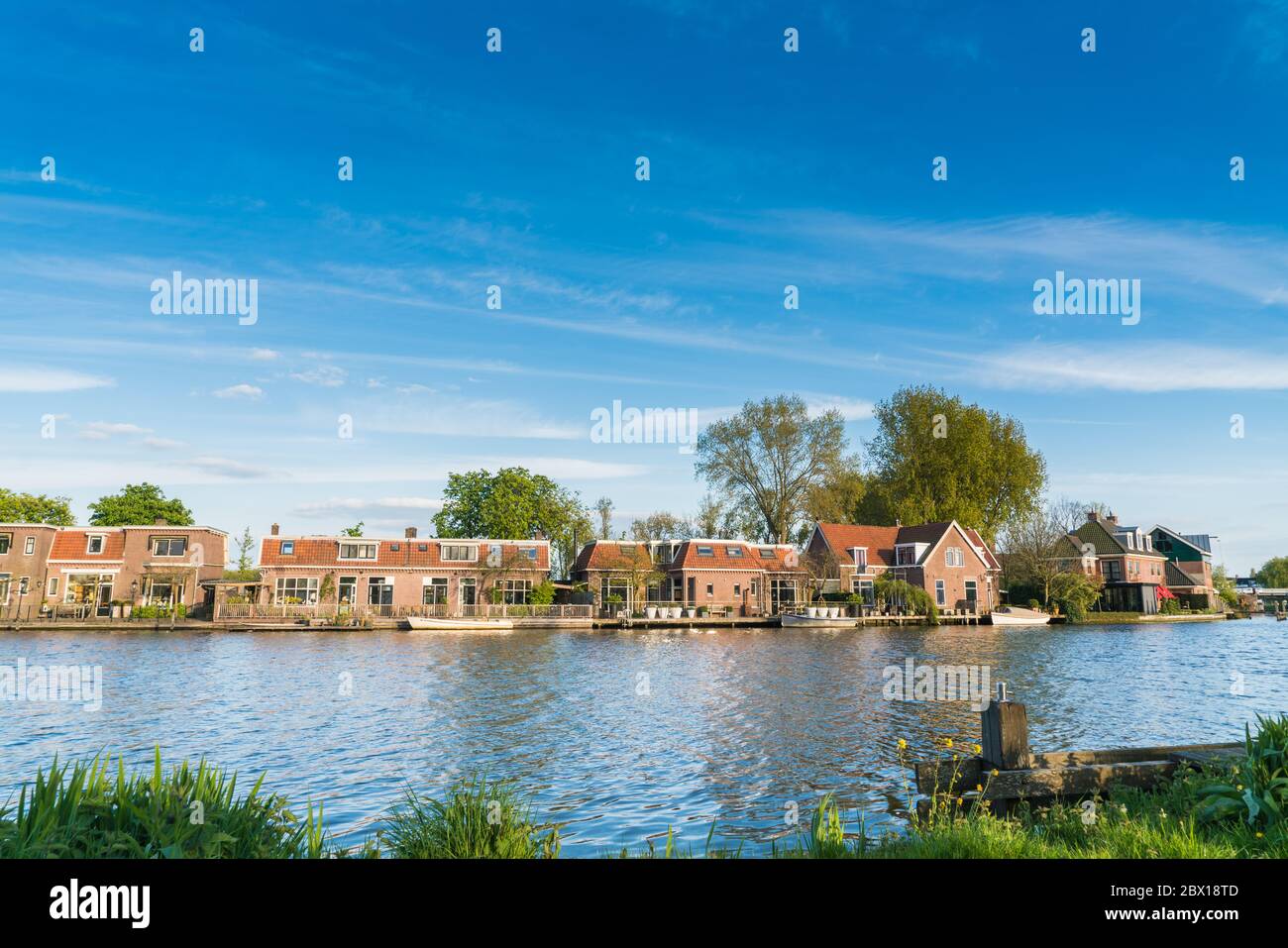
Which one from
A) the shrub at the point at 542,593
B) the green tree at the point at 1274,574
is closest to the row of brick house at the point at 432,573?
the shrub at the point at 542,593

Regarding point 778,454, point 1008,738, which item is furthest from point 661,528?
point 1008,738

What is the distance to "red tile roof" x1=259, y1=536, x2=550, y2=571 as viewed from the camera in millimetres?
54062

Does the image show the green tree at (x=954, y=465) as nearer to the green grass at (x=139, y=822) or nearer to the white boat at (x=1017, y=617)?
the white boat at (x=1017, y=617)

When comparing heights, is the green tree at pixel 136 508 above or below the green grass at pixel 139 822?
above

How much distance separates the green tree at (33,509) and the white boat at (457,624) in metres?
41.6

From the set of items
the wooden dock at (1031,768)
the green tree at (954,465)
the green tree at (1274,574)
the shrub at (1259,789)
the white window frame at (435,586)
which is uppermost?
the green tree at (954,465)

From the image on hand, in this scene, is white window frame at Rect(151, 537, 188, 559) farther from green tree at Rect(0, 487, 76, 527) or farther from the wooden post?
the wooden post

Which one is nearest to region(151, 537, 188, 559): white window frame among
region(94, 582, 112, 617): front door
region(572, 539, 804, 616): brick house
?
region(94, 582, 112, 617): front door

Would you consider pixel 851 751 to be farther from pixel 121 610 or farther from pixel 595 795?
pixel 121 610

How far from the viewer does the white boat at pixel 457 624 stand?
48625 mm

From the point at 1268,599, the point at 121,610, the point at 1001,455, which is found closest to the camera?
the point at 121,610

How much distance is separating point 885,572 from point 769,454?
13.9 metres
